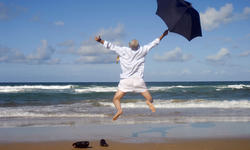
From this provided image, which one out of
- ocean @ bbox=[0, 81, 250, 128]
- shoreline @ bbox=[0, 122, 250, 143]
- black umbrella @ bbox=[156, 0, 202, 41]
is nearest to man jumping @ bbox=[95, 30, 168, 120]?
black umbrella @ bbox=[156, 0, 202, 41]

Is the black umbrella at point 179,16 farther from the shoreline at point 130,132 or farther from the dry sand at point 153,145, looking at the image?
the shoreline at point 130,132

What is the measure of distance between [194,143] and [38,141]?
359 centimetres

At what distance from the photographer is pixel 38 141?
6.44 meters

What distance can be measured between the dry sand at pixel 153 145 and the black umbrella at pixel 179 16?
2.32 m

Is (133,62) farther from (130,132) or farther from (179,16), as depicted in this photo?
(130,132)

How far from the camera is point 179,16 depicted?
17.0 feet

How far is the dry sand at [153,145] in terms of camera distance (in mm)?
5820

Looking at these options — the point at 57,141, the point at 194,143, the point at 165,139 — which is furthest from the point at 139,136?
the point at 57,141

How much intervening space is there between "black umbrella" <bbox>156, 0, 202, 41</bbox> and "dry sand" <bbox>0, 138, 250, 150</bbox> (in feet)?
7.61

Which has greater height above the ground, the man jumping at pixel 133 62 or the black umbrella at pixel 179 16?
the black umbrella at pixel 179 16

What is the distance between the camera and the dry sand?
19.1 ft

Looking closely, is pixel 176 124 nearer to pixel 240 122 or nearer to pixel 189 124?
pixel 189 124

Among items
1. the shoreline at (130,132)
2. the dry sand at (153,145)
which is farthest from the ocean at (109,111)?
the dry sand at (153,145)

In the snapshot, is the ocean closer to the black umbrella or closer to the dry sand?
the dry sand
